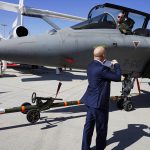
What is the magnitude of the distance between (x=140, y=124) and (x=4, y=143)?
340 cm

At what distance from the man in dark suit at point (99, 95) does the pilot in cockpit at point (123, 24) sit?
2925 mm

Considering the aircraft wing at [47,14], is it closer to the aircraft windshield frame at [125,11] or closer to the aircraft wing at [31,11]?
the aircraft wing at [31,11]

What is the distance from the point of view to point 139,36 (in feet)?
22.2

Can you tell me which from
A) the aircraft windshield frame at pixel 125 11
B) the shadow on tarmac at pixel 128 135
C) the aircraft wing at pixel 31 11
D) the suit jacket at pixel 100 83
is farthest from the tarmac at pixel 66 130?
the aircraft wing at pixel 31 11

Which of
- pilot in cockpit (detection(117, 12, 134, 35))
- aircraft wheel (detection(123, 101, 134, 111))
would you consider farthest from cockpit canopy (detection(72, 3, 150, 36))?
aircraft wheel (detection(123, 101, 134, 111))

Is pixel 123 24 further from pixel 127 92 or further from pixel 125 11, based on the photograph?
pixel 127 92

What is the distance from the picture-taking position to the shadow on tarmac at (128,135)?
4.69 meters

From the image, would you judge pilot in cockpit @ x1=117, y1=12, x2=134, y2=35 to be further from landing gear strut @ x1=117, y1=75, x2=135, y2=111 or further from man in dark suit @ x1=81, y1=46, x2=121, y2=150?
man in dark suit @ x1=81, y1=46, x2=121, y2=150

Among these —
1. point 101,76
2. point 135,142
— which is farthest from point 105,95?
point 135,142

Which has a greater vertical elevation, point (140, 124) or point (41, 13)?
point (41, 13)

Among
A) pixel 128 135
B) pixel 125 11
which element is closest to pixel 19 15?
pixel 125 11

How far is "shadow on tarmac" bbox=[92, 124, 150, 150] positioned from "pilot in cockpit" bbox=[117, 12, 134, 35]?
267 cm

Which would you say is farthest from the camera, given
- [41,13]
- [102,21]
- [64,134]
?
[41,13]

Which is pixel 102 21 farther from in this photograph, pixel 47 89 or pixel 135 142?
→ pixel 47 89
